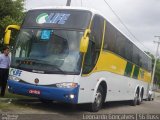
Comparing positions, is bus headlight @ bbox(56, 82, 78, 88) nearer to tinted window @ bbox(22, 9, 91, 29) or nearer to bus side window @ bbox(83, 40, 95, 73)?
bus side window @ bbox(83, 40, 95, 73)

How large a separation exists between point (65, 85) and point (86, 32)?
1833 millimetres

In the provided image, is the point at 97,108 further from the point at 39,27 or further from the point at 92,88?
the point at 39,27

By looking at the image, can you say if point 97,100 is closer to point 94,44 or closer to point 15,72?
point 94,44

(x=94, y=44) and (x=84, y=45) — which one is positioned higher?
(x=94, y=44)

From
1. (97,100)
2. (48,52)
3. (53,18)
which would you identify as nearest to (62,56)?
(48,52)

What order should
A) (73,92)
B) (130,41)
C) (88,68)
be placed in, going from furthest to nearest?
(130,41) < (88,68) < (73,92)

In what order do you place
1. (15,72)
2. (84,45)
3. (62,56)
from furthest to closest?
(15,72) < (62,56) < (84,45)

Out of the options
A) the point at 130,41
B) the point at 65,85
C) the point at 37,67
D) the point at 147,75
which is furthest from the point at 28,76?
the point at 147,75

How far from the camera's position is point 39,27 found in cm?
1412

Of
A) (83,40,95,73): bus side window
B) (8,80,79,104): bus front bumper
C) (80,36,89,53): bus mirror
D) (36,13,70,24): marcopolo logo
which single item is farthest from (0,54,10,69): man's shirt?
(80,36,89,53): bus mirror

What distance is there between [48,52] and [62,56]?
1.75 ft

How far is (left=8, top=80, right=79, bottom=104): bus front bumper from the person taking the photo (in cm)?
1301

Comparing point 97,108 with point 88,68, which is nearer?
point 88,68

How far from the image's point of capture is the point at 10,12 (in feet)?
68.9
